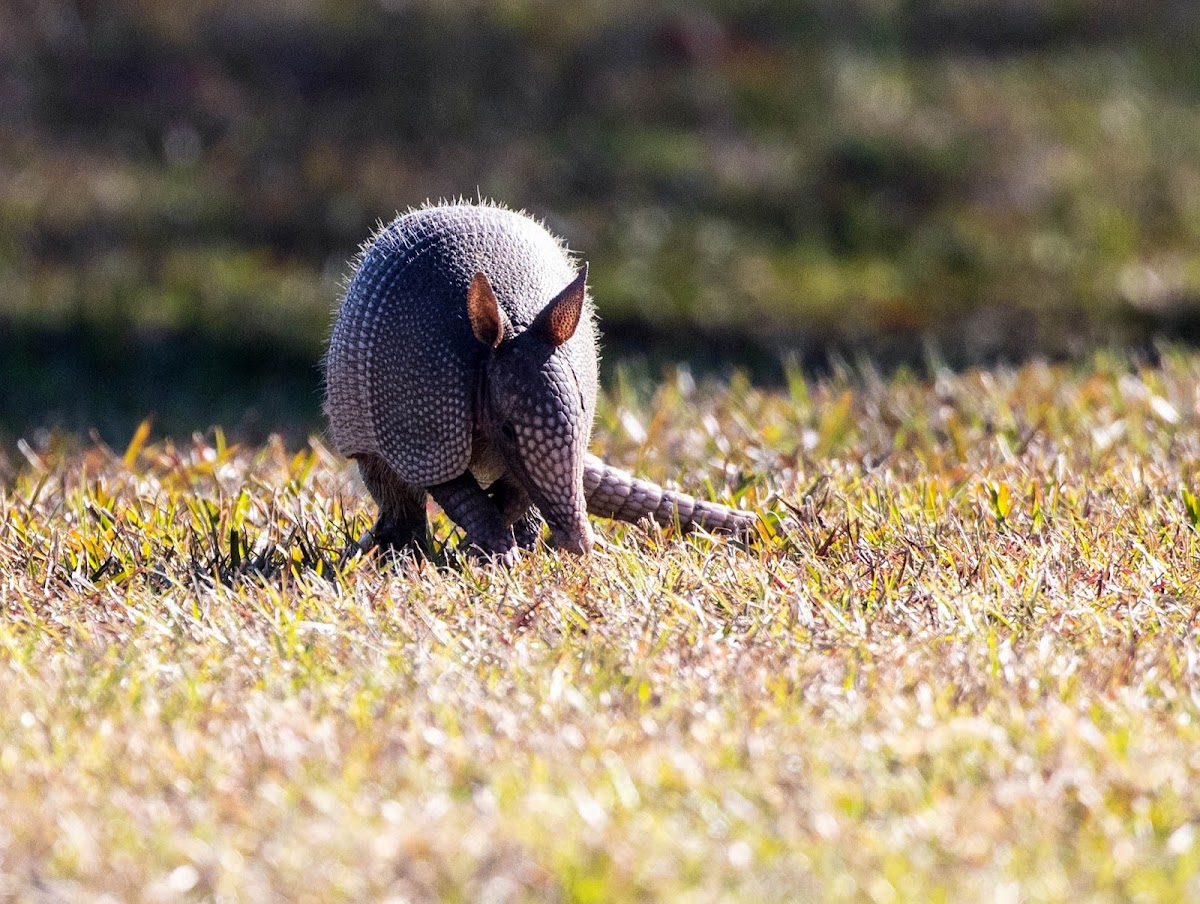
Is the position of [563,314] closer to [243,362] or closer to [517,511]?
[517,511]

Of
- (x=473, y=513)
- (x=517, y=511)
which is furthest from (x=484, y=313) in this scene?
(x=517, y=511)

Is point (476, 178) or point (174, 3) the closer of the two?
point (476, 178)

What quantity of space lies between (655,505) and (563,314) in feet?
2.11

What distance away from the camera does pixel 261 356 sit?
8383 millimetres

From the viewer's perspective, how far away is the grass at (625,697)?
7.73 feet

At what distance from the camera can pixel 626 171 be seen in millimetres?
10227

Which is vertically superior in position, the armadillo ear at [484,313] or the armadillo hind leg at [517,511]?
the armadillo ear at [484,313]

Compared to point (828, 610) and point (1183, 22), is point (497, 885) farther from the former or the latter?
point (1183, 22)

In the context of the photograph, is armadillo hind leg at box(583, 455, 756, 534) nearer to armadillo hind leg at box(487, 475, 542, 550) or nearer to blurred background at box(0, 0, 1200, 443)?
armadillo hind leg at box(487, 475, 542, 550)

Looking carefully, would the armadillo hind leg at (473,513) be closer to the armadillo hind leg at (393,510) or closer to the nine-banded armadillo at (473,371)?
the nine-banded armadillo at (473,371)

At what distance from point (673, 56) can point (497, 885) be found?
9.71 m

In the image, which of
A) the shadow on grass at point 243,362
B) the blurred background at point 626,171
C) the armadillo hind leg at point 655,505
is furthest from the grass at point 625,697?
the blurred background at point 626,171

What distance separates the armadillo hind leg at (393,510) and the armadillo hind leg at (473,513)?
0.54ft

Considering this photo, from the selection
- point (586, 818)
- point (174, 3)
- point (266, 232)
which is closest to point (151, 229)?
point (266, 232)
